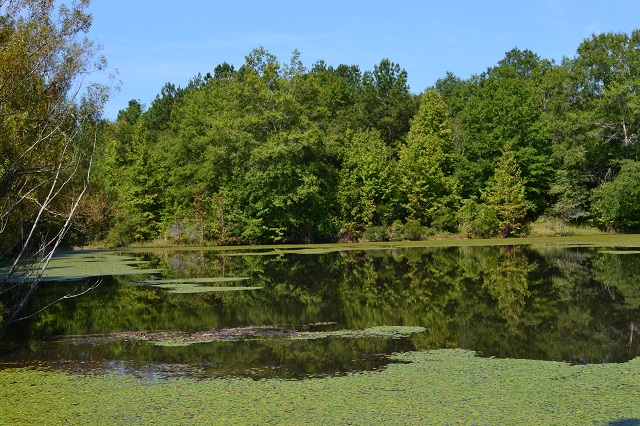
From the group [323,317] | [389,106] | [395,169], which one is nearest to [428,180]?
[395,169]

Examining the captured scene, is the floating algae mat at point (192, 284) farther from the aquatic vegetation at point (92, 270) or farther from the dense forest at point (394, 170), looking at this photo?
the dense forest at point (394, 170)

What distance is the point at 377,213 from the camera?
5784cm

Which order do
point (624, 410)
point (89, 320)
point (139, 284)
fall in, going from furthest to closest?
point (139, 284) < point (89, 320) < point (624, 410)

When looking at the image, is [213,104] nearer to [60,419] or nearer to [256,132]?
[256,132]

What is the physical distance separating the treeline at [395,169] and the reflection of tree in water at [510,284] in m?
21.5

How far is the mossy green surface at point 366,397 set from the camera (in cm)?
884

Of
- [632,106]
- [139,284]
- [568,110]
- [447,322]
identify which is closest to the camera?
[447,322]

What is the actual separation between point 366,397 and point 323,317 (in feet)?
26.0

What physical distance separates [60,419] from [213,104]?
6335 centimetres

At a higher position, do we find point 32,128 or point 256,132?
point 256,132

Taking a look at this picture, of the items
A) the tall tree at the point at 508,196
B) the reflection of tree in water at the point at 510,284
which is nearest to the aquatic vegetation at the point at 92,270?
the reflection of tree in water at the point at 510,284

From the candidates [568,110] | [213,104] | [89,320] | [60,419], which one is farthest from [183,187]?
[60,419]

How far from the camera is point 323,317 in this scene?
696 inches

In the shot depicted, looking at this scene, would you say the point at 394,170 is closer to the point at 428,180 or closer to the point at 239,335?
the point at 428,180
